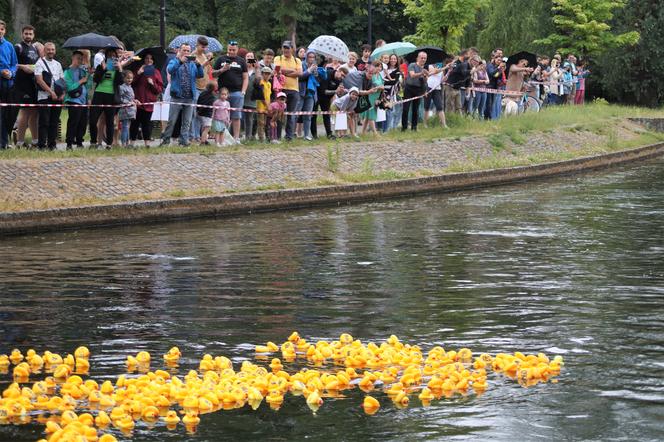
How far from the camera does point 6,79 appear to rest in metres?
21.2

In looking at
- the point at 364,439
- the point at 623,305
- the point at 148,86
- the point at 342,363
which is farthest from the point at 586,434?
the point at 148,86

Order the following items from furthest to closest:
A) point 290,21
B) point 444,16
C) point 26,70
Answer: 1. point 290,21
2. point 444,16
3. point 26,70

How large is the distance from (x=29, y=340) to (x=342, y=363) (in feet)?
8.80

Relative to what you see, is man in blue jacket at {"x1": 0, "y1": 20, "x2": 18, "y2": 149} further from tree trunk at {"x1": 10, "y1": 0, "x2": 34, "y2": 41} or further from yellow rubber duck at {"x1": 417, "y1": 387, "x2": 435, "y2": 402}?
tree trunk at {"x1": 10, "y1": 0, "x2": 34, "y2": 41}

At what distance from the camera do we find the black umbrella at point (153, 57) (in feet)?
77.5

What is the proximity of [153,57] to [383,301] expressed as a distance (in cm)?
1284

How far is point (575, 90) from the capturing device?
143 feet

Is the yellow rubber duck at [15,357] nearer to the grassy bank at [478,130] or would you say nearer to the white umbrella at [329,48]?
the grassy bank at [478,130]

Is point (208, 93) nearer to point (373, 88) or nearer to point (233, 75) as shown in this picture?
point (233, 75)

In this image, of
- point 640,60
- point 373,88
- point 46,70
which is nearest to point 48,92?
point 46,70

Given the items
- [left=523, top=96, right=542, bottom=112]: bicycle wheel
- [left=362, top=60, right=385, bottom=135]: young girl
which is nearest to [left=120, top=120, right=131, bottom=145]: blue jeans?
[left=362, top=60, right=385, bottom=135]: young girl

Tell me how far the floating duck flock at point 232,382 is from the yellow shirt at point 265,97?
574 inches

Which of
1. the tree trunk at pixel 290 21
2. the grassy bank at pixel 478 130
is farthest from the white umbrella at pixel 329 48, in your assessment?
the tree trunk at pixel 290 21

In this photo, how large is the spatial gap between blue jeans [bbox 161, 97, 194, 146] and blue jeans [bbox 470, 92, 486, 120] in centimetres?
1085
